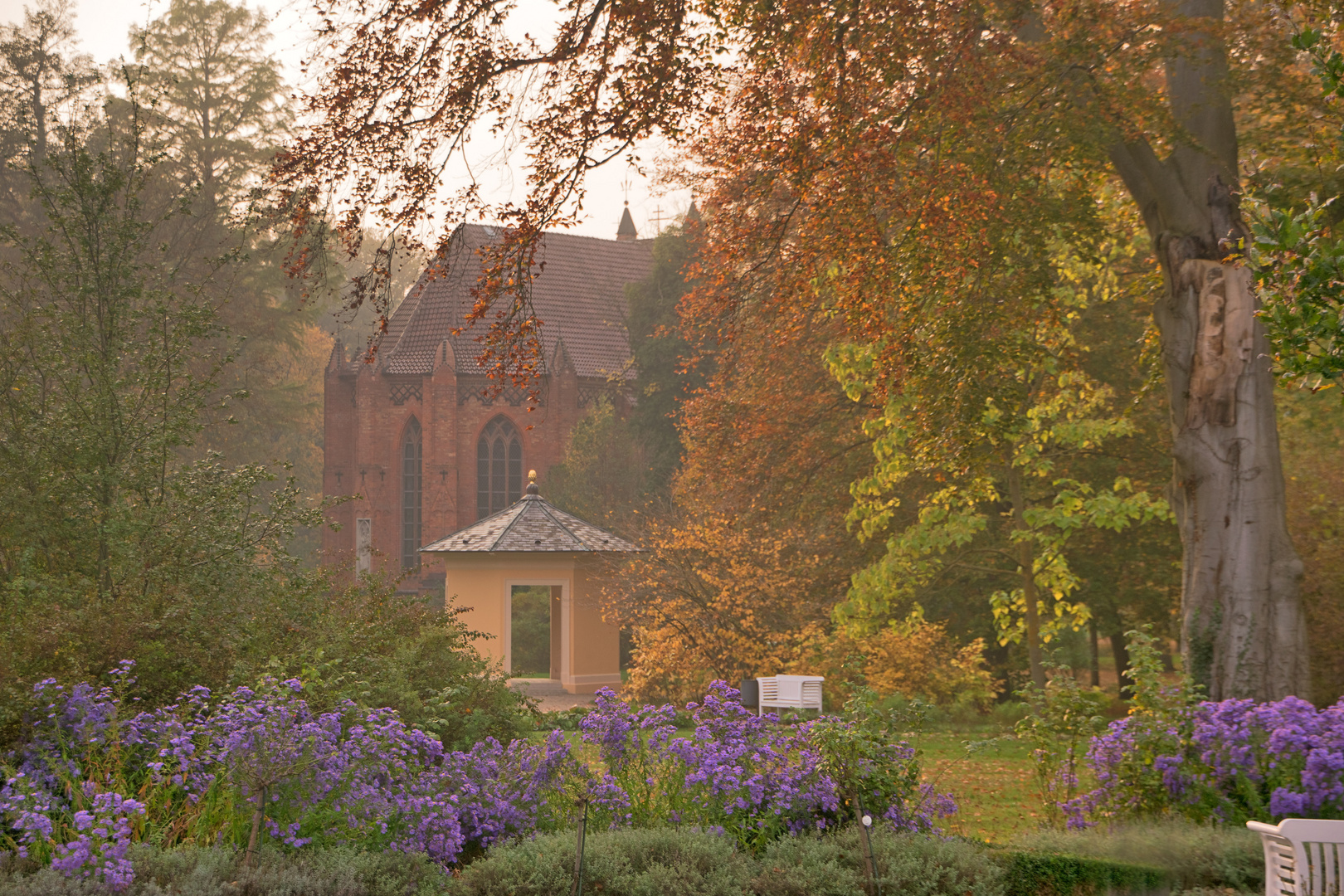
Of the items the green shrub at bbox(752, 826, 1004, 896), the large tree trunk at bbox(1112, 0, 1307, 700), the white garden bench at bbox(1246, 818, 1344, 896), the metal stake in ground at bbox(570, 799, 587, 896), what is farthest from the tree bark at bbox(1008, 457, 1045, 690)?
the metal stake in ground at bbox(570, 799, 587, 896)

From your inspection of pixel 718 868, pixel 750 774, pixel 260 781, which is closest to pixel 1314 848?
pixel 718 868

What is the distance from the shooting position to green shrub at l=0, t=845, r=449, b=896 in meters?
4.60

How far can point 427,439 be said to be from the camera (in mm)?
37688

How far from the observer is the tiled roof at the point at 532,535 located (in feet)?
73.5

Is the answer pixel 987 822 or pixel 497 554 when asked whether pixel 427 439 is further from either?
pixel 987 822

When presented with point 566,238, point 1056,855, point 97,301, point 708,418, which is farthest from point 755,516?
point 566,238

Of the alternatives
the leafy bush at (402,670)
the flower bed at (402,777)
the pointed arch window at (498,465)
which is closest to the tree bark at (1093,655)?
the leafy bush at (402,670)

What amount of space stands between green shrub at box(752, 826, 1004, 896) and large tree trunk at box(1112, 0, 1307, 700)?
4.27m

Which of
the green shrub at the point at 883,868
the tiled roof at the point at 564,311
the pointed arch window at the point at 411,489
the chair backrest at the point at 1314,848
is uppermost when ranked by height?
the tiled roof at the point at 564,311

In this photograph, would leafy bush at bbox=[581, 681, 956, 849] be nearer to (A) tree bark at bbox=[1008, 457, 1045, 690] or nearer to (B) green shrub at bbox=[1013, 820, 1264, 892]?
(B) green shrub at bbox=[1013, 820, 1264, 892]

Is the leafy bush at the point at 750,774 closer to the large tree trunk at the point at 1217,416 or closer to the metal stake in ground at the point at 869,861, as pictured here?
the metal stake in ground at the point at 869,861

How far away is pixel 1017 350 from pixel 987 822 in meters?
3.95

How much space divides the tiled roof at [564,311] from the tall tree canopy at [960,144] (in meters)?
27.5

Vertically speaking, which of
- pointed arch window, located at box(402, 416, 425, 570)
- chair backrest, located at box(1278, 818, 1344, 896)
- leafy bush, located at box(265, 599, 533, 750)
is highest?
pointed arch window, located at box(402, 416, 425, 570)
